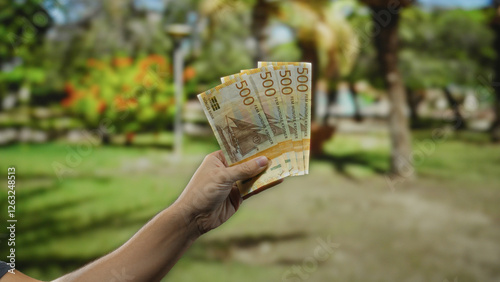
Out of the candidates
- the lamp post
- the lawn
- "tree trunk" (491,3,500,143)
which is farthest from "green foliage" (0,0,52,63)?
"tree trunk" (491,3,500,143)

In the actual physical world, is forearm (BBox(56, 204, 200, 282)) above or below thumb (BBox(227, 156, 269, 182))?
below

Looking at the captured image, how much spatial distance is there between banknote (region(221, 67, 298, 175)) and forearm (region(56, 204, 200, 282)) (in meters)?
0.30

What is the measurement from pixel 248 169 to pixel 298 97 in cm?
23

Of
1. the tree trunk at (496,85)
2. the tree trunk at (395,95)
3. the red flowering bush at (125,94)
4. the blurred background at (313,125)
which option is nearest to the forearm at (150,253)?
the blurred background at (313,125)

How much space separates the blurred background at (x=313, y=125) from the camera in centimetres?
563

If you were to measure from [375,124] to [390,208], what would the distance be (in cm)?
103

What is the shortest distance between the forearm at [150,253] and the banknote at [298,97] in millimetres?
344

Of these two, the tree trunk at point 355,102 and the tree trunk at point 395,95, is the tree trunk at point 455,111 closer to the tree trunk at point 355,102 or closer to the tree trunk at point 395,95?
the tree trunk at point 395,95

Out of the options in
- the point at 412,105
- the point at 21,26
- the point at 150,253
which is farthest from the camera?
the point at 412,105

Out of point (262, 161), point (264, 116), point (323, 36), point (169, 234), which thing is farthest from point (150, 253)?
point (323, 36)

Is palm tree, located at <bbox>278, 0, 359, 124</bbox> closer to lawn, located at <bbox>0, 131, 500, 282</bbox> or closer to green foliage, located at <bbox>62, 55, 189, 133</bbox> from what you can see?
lawn, located at <bbox>0, 131, 500, 282</bbox>

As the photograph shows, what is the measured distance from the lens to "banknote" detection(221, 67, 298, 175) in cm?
110

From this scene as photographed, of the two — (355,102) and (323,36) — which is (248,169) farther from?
(355,102)

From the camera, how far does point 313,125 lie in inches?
246
